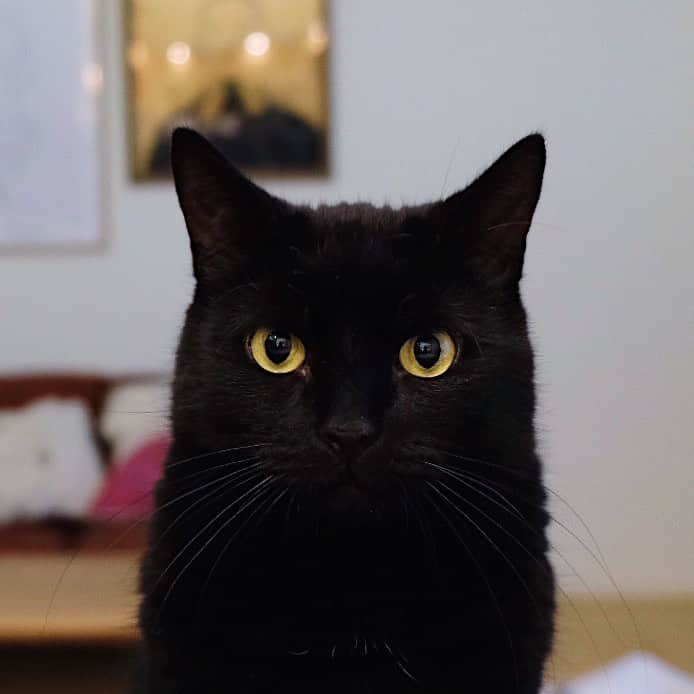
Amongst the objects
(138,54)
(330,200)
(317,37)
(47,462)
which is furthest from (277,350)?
(138,54)

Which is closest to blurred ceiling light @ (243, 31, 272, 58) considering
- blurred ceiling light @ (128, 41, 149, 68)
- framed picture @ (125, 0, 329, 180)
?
framed picture @ (125, 0, 329, 180)

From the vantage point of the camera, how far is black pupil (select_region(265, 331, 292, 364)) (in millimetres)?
608

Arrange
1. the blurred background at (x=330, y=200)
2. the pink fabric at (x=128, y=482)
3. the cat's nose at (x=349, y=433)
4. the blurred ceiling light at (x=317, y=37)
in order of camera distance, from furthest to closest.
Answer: the blurred ceiling light at (x=317, y=37)
the pink fabric at (x=128, y=482)
the blurred background at (x=330, y=200)
the cat's nose at (x=349, y=433)

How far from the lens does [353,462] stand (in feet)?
1.82

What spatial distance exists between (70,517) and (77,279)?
34.4 inches

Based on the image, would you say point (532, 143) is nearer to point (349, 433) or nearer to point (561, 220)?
point (349, 433)

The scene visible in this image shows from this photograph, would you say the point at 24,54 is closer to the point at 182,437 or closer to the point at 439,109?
the point at 439,109

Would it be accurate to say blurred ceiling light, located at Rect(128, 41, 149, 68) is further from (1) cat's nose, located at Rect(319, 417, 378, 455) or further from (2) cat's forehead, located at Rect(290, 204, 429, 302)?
(1) cat's nose, located at Rect(319, 417, 378, 455)

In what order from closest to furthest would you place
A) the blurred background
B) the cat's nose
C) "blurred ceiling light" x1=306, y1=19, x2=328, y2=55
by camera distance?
the cat's nose
the blurred background
"blurred ceiling light" x1=306, y1=19, x2=328, y2=55

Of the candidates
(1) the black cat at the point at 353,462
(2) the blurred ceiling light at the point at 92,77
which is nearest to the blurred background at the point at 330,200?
(2) the blurred ceiling light at the point at 92,77

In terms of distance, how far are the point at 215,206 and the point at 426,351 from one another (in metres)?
0.23

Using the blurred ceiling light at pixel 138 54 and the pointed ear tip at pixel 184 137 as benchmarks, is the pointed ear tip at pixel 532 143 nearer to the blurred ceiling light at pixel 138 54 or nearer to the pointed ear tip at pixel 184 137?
the pointed ear tip at pixel 184 137

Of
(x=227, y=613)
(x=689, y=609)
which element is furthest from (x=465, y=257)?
(x=689, y=609)

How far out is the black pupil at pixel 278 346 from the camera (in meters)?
0.61
